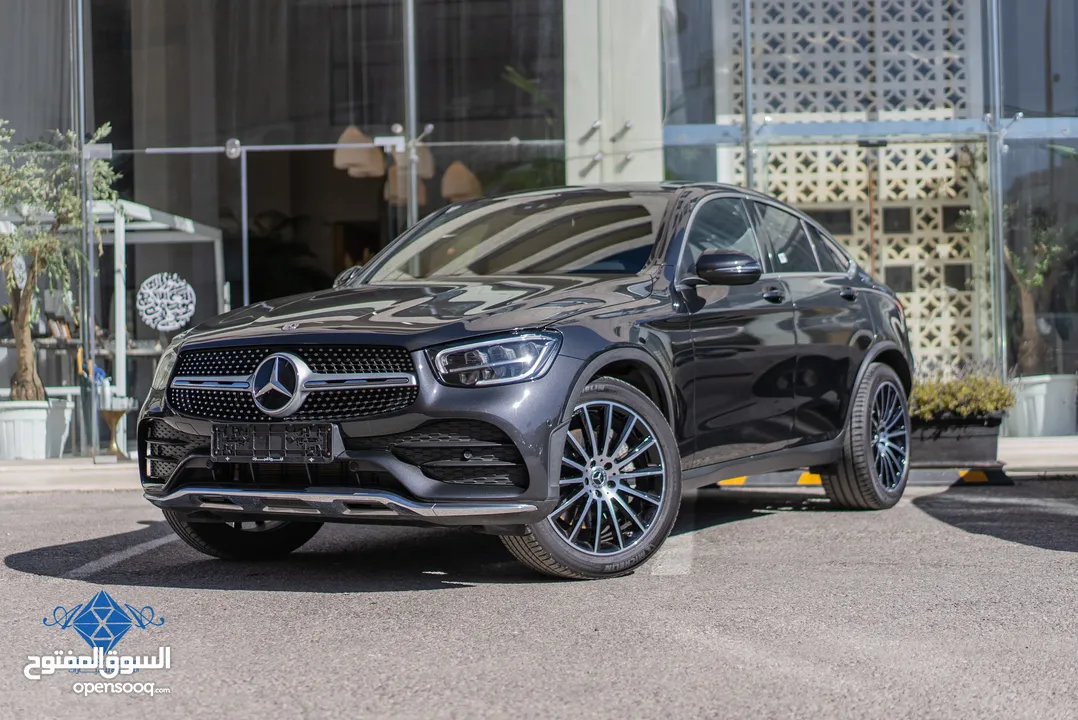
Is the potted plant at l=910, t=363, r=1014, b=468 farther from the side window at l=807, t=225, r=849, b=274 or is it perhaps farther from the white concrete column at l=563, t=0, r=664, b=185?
the white concrete column at l=563, t=0, r=664, b=185

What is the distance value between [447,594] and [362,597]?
11.9 inches

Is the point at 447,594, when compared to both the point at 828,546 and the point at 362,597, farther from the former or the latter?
the point at 828,546

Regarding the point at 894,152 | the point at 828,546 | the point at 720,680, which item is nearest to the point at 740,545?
the point at 828,546

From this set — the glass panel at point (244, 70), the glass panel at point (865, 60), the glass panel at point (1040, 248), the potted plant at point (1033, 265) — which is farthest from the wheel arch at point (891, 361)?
the glass panel at point (244, 70)

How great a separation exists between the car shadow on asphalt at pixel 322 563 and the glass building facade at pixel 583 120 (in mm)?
6961

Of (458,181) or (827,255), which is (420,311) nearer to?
(827,255)

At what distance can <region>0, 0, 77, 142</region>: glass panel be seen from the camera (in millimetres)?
14047

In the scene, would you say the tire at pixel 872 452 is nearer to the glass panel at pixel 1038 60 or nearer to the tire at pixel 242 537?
the tire at pixel 242 537

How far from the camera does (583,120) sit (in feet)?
46.5

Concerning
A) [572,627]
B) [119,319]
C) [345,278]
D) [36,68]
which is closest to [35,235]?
[119,319]

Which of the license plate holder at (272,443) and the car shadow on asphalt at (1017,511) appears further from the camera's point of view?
the car shadow on asphalt at (1017,511)

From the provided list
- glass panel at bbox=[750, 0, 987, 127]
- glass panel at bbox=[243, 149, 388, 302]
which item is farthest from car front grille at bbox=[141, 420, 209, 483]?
glass panel at bbox=[750, 0, 987, 127]

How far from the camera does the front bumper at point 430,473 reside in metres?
4.90

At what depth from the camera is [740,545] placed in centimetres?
642
